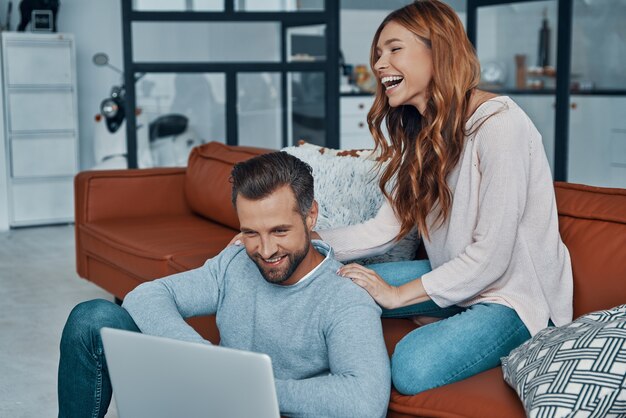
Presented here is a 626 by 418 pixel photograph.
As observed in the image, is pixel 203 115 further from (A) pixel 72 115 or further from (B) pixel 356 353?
(B) pixel 356 353

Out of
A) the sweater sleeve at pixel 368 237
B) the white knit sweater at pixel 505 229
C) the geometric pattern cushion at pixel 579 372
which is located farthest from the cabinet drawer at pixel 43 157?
the geometric pattern cushion at pixel 579 372

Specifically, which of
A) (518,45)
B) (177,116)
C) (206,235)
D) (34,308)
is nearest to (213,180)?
(206,235)

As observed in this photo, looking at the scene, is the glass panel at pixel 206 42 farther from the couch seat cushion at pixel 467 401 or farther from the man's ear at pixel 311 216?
the couch seat cushion at pixel 467 401

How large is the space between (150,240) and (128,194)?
665mm

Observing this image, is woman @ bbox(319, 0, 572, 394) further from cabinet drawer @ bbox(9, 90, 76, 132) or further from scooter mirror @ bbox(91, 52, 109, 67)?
cabinet drawer @ bbox(9, 90, 76, 132)

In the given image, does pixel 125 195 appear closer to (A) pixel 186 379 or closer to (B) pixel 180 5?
(B) pixel 180 5

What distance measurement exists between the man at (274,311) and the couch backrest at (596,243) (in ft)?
1.92

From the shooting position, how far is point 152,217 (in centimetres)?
402

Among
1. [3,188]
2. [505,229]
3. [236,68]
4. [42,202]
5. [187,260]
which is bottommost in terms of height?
[42,202]

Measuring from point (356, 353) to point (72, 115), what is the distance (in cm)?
529

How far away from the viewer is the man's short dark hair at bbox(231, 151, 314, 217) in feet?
5.58

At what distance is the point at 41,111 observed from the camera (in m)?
6.36

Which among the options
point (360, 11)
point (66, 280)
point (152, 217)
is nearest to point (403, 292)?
point (152, 217)

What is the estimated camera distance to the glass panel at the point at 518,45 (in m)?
4.71
